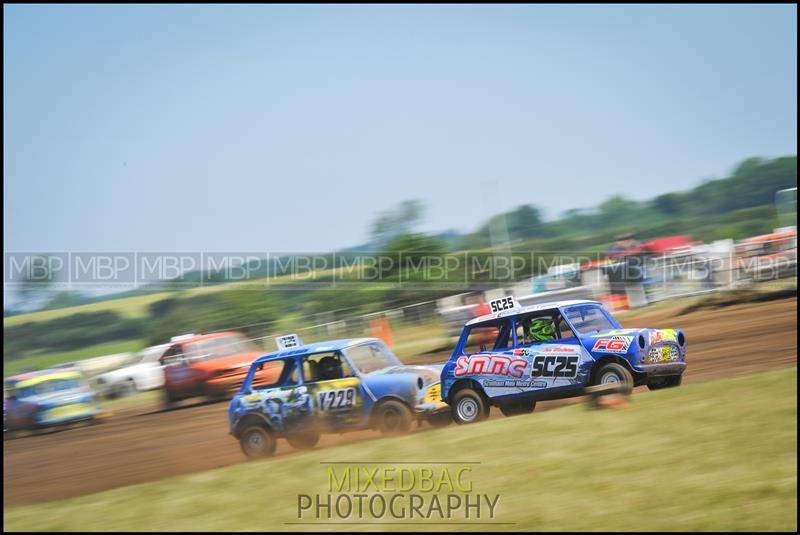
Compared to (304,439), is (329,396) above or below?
above

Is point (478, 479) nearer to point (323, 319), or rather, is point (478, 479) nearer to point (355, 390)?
point (355, 390)

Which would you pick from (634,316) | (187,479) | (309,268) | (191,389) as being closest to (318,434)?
(187,479)

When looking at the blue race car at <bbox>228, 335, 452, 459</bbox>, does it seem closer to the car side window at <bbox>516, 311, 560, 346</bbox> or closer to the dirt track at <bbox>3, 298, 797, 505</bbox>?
the dirt track at <bbox>3, 298, 797, 505</bbox>

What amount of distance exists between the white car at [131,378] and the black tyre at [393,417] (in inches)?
450

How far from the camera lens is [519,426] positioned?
918 centimetres

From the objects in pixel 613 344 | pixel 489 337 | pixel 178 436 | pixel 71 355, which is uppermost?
pixel 489 337

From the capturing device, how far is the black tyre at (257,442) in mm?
10352

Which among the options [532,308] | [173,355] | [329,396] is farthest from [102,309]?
[532,308]

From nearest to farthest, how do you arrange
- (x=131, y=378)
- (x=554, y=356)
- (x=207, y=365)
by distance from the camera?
(x=554, y=356) < (x=207, y=365) < (x=131, y=378)

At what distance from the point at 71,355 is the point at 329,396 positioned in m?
17.6

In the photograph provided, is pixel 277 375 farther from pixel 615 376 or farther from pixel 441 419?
pixel 615 376

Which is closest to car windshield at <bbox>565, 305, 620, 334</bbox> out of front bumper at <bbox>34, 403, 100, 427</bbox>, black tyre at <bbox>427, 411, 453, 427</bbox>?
black tyre at <bbox>427, 411, 453, 427</bbox>

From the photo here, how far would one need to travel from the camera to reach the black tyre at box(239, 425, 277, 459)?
1035 cm

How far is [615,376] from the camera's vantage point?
9367 millimetres
